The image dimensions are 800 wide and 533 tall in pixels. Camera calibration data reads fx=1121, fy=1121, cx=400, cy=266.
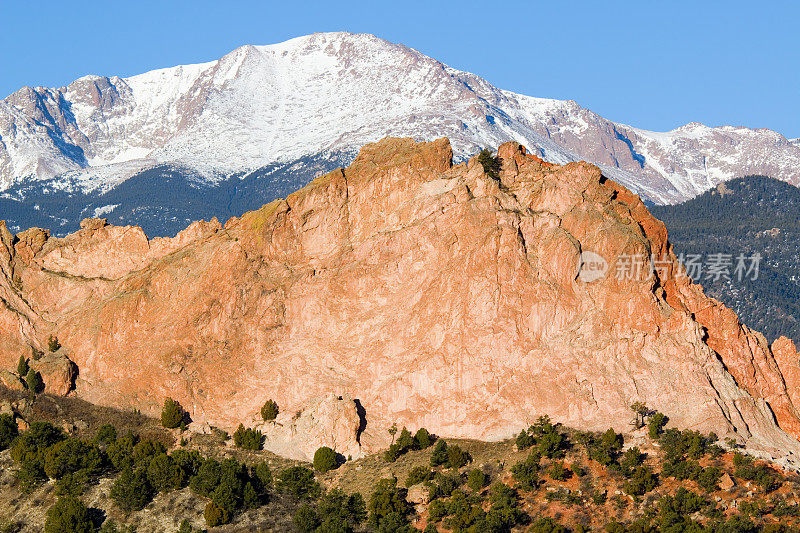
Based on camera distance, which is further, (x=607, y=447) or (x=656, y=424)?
(x=656, y=424)

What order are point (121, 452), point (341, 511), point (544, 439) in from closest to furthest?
point (341, 511) < point (544, 439) < point (121, 452)

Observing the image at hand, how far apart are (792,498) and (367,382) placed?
45774mm

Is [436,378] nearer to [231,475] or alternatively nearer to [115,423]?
[231,475]

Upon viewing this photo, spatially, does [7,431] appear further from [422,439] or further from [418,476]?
[418,476]

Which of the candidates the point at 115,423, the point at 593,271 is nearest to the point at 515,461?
the point at 593,271

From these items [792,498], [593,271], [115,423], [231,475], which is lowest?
[792,498]

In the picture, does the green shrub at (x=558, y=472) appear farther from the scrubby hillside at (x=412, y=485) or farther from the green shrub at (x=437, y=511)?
the green shrub at (x=437, y=511)

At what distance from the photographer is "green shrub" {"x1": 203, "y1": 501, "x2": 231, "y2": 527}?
360 ft

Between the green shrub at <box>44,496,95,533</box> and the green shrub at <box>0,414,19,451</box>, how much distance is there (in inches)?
606

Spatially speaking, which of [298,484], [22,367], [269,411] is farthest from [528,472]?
[22,367]

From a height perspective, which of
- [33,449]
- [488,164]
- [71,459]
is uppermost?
[488,164]

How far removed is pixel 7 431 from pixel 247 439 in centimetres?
2668

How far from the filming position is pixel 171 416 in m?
124

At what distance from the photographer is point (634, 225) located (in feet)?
426
